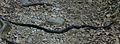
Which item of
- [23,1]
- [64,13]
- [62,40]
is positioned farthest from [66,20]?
A: [23,1]

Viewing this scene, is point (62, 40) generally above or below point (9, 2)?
below

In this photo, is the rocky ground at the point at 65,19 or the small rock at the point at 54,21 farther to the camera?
the small rock at the point at 54,21

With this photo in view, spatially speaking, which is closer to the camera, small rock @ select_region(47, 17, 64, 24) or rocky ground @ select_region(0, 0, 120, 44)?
rocky ground @ select_region(0, 0, 120, 44)

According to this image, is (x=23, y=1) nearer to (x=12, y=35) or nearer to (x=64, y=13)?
(x=64, y=13)

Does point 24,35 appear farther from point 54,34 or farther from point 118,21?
point 118,21

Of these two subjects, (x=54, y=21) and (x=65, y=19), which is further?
(x=65, y=19)

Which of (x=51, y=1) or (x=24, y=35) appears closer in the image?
(x=24, y=35)

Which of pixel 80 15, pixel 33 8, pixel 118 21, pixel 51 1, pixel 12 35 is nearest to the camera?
pixel 12 35

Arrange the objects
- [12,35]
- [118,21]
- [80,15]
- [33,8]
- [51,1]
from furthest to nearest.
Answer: [51,1]
[33,8]
[80,15]
[118,21]
[12,35]
